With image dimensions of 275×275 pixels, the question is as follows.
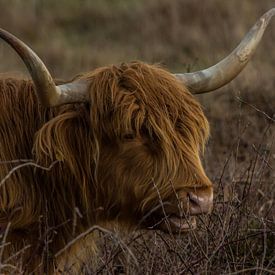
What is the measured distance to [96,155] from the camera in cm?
511

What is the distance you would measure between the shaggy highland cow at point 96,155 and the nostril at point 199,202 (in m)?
0.03

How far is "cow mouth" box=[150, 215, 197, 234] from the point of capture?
4.84m

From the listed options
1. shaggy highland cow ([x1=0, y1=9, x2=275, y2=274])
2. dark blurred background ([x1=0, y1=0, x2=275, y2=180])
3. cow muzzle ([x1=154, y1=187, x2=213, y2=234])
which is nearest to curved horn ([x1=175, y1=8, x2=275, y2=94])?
shaggy highland cow ([x1=0, y1=9, x2=275, y2=274])

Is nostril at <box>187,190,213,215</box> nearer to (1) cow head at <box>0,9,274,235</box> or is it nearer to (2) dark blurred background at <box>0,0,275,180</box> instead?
(1) cow head at <box>0,9,274,235</box>

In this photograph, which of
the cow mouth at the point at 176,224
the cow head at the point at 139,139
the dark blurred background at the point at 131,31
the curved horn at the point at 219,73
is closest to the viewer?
the cow mouth at the point at 176,224

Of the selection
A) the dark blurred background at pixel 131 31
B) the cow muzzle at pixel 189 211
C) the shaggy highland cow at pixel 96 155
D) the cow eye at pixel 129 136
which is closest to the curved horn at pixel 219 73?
the shaggy highland cow at pixel 96 155

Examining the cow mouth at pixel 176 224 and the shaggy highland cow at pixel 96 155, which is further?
the shaggy highland cow at pixel 96 155

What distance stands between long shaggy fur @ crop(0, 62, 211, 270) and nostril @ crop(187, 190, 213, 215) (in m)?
0.09

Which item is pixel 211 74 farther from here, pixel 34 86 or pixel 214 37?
pixel 214 37

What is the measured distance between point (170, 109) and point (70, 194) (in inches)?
24.9

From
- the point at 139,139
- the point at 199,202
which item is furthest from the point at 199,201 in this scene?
the point at 139,139

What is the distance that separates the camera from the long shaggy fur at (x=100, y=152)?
16.5ft

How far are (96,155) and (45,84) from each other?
1.52 ft

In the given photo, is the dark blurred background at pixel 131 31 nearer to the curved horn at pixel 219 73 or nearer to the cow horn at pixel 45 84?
the curved horn at pixel 219 73
